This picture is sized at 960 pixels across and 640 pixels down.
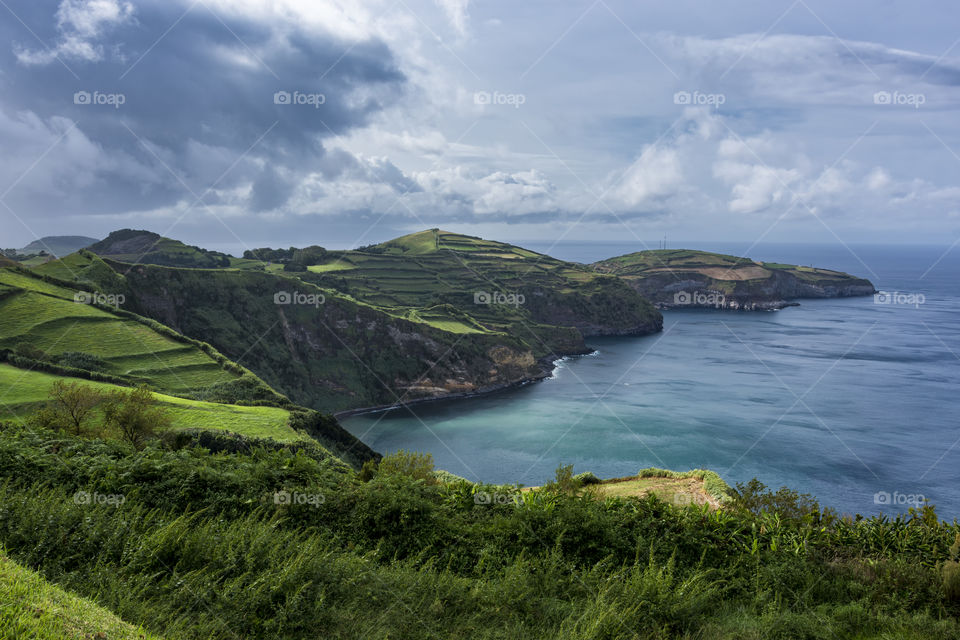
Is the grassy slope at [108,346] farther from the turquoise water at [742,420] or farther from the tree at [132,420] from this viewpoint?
the turquoise water at [742,420]

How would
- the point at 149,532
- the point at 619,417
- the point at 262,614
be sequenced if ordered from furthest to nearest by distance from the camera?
the point at 619,417, the point at 149,532, the point at 262,614

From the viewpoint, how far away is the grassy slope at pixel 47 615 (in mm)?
5281

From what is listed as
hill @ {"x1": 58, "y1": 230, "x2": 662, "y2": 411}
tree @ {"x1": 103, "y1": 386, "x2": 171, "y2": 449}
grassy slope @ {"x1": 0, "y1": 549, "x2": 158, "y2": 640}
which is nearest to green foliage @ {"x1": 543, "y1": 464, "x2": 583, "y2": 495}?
grassy slope @ {"x1": 0, "y1": 549, "x2": 158, "y2": 640}

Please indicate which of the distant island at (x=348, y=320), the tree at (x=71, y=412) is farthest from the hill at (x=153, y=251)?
the tree at (x=71, y=412)

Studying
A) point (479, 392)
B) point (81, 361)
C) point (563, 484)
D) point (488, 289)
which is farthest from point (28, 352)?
point (488, 289)

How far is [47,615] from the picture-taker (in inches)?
220

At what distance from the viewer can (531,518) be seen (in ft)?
37.2

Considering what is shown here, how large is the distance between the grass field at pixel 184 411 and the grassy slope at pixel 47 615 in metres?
28.9

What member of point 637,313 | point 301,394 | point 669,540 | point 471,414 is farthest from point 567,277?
point 669,540

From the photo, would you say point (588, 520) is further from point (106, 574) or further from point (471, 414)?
point (471, 414)

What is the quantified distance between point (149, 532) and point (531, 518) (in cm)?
753

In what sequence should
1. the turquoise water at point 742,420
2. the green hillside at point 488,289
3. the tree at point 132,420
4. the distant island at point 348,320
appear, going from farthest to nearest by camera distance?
the green hillside at point 488,289 < the distant island at point 348,320 < the turquoise water at point 742,420 < the tree at point 132,420

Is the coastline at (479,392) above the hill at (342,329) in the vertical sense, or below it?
below

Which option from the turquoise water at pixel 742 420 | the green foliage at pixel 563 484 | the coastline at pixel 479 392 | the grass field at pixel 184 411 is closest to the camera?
the green foliage at pixel 563 484
